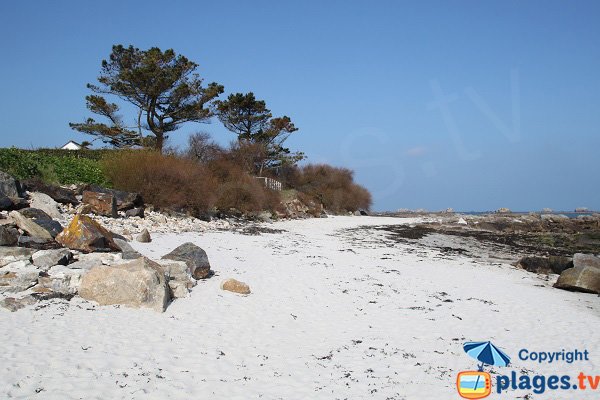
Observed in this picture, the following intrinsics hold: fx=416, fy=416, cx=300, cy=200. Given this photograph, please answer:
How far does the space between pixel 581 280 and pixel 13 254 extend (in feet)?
44.0

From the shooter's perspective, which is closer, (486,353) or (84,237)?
(486,353)

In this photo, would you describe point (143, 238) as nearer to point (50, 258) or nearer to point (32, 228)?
point (32, 228)

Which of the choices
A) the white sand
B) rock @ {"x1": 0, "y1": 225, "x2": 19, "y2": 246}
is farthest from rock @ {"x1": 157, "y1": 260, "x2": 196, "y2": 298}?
rock @ {"x1": 0, "y1": 225, "x2": 19, "y2": 246}

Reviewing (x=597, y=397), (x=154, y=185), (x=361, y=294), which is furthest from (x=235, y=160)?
(x=597, y=397)

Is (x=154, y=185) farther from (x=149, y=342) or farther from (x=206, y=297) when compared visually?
(x=149, y=342)

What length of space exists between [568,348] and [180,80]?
29.5 meters

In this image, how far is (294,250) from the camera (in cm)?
1499

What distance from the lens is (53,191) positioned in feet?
50.4

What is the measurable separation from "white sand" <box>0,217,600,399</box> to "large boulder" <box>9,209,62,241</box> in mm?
2213

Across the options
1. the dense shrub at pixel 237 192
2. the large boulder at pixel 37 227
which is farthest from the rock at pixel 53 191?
the dense shrub at pixel 237 192

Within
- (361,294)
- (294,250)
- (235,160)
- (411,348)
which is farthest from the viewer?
(235,160)

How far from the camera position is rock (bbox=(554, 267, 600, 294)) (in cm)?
1083

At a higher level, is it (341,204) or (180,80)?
(180,80)

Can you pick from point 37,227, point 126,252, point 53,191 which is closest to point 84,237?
point 126,252
